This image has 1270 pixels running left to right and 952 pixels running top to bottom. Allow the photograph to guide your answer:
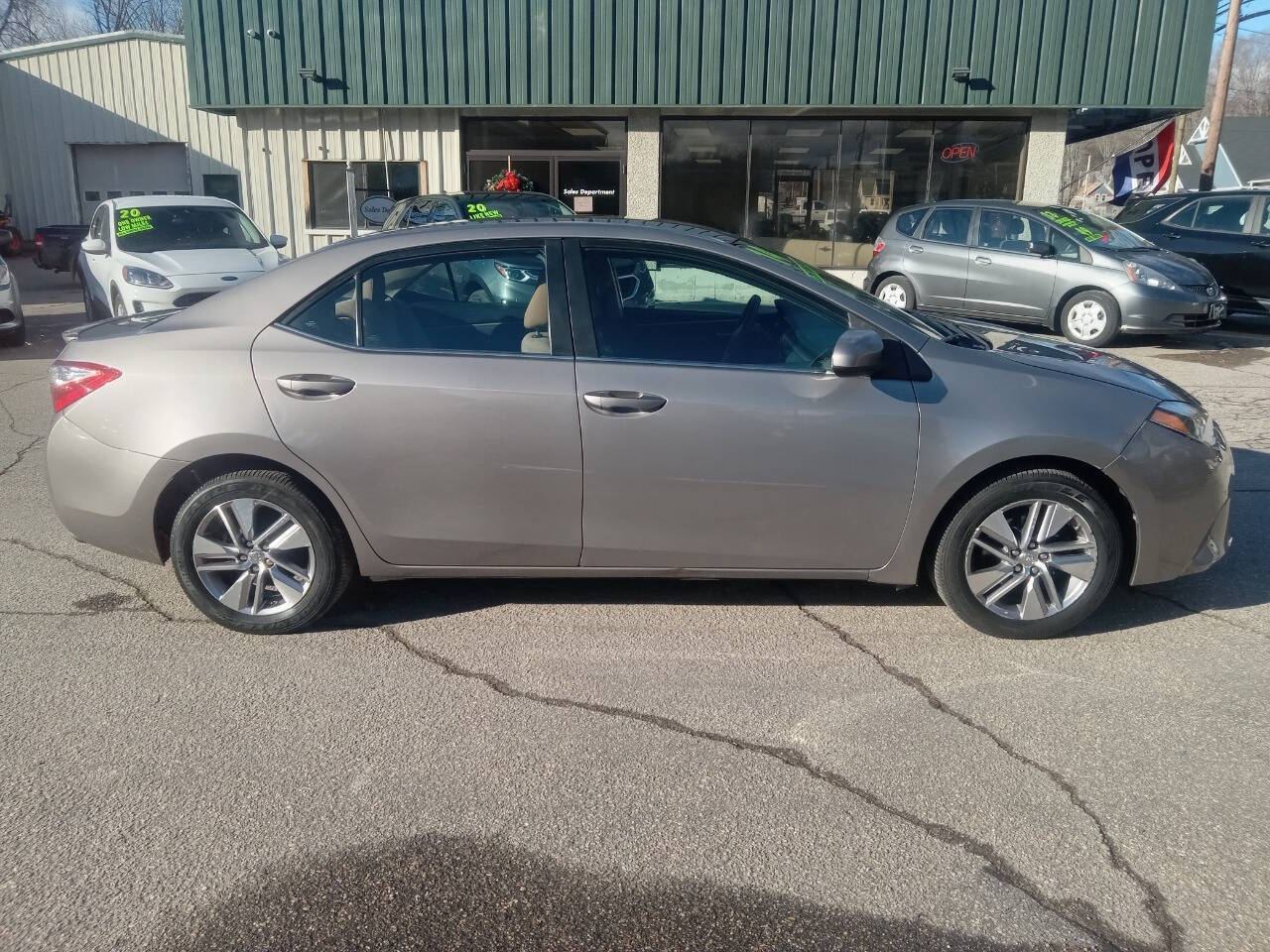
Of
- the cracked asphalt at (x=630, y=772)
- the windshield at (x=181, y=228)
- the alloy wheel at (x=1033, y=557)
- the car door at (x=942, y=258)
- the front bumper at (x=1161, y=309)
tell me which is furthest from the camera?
the car door at (x=942, y=258)

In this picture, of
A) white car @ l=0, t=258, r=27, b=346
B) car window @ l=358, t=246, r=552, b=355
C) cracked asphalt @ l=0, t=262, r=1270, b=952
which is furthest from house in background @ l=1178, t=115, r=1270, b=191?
car window @ l=358, t=246, r=552, b=355

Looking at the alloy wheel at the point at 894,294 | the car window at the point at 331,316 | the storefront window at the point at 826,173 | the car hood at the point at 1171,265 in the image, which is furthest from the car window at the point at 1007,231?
the car window at the point at 331,316

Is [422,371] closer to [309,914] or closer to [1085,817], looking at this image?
[309,914]

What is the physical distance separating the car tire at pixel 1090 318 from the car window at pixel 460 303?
930cm

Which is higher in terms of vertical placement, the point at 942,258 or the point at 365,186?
the point at 365,186

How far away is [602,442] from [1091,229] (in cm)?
1012

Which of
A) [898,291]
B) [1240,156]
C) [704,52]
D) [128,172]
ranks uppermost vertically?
[704,52]

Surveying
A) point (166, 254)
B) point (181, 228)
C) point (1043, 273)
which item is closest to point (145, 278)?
point (166, 254)

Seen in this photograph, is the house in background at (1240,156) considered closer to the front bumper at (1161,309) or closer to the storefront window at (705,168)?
the storefront window at (705,168)

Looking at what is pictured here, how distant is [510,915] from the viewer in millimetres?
2633

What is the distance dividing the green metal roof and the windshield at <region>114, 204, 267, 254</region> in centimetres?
705

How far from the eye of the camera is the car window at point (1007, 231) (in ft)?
40.4

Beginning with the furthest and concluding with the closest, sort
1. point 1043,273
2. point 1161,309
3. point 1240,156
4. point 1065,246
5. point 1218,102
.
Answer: point 1240,156 < point 1218,102 < point 1043,273 < point 1065,246 < point 1161,309

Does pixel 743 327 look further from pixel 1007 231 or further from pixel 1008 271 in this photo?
pixel 1007 231
